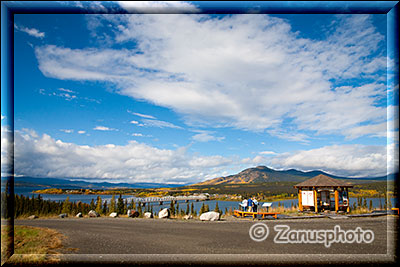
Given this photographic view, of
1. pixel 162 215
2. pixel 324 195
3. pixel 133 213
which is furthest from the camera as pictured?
pixel 324 195

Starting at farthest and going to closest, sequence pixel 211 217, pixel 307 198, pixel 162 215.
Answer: pixel 307 198 → pixel 162 215 → pixel 211 217

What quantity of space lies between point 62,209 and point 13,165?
10479mm

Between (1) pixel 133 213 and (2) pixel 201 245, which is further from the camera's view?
(1) pixel 133 213

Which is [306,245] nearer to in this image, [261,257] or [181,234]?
[261,257]

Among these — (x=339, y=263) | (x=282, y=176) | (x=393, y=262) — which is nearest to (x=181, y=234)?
(x=339, y=263)

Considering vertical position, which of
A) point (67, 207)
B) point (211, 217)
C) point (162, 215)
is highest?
point (67, 207)

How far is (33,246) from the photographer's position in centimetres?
845

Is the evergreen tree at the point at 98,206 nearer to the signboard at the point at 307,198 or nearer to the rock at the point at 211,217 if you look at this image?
the rock at the point at 211,217

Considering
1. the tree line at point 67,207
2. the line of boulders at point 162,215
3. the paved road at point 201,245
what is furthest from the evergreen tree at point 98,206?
the paved road at point 201,245

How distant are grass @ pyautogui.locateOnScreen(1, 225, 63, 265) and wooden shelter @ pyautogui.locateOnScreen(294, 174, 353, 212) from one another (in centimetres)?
1483

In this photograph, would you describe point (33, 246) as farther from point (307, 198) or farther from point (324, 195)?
point (324, 195)

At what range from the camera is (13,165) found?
7.21 metres

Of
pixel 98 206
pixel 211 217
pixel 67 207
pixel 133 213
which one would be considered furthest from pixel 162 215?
pixel 67 207

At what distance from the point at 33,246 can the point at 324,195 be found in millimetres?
17212
